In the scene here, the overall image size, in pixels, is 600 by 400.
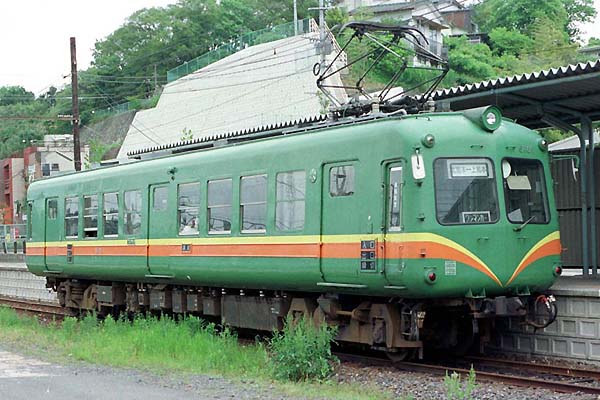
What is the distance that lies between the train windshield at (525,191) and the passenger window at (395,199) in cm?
144

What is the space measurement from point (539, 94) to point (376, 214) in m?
3.89

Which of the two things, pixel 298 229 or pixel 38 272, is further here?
pixel 38 272

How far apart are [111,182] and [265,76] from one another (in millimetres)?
28276

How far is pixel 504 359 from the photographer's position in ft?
42.7

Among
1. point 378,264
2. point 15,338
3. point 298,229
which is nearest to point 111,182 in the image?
point 15,338

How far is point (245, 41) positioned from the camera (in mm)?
51375

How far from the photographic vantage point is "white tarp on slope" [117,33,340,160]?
4344cm

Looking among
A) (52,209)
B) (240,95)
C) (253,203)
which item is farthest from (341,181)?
(240,95)

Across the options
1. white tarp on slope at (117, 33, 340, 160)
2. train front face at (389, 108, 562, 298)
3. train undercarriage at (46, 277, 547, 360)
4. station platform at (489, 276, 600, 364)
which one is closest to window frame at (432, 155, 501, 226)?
train front face at (389, 108, 562, 298)

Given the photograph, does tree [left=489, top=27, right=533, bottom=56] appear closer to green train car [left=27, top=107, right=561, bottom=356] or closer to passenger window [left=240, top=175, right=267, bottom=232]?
green train car [left=27, top=107, right=561, bottom=356]

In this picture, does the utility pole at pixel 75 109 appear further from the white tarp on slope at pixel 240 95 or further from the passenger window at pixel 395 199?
the passenger window at pixel 395 199

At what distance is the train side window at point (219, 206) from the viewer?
15.1 meters

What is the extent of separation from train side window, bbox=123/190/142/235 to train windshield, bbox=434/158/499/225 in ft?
24.5

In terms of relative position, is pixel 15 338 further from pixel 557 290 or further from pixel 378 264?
pixel 557 290
